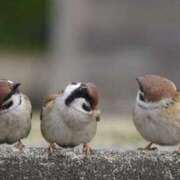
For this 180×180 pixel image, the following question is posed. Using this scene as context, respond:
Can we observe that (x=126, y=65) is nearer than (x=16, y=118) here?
No

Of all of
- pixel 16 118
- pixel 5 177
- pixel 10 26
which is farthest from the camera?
pixel 10 26

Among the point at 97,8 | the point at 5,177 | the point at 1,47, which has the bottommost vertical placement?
the point at 1,47

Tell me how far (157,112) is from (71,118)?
49 cm

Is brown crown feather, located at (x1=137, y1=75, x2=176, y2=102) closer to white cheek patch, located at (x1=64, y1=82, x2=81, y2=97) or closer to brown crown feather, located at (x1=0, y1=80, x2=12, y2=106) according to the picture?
white cheek patch, located at (x1=64, y1=82, x2=81, y2=97)

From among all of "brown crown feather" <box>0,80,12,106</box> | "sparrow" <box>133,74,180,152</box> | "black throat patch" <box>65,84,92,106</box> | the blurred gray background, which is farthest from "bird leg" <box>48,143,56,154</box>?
the blurred gray background

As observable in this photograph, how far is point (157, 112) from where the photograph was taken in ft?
21.4

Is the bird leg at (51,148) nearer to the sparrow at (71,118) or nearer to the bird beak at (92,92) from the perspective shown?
the sparrow at (71,118)

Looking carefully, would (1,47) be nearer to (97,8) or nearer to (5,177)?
(97,8)

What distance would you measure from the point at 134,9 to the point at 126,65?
646 mm

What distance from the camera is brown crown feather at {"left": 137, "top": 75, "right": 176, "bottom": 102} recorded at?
21.1 feet

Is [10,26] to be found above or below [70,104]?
below

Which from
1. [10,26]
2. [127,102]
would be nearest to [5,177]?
[127,102]

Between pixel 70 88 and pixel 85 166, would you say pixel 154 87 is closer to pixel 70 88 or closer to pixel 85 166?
pixel 70 88

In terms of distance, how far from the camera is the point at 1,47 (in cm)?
2197
